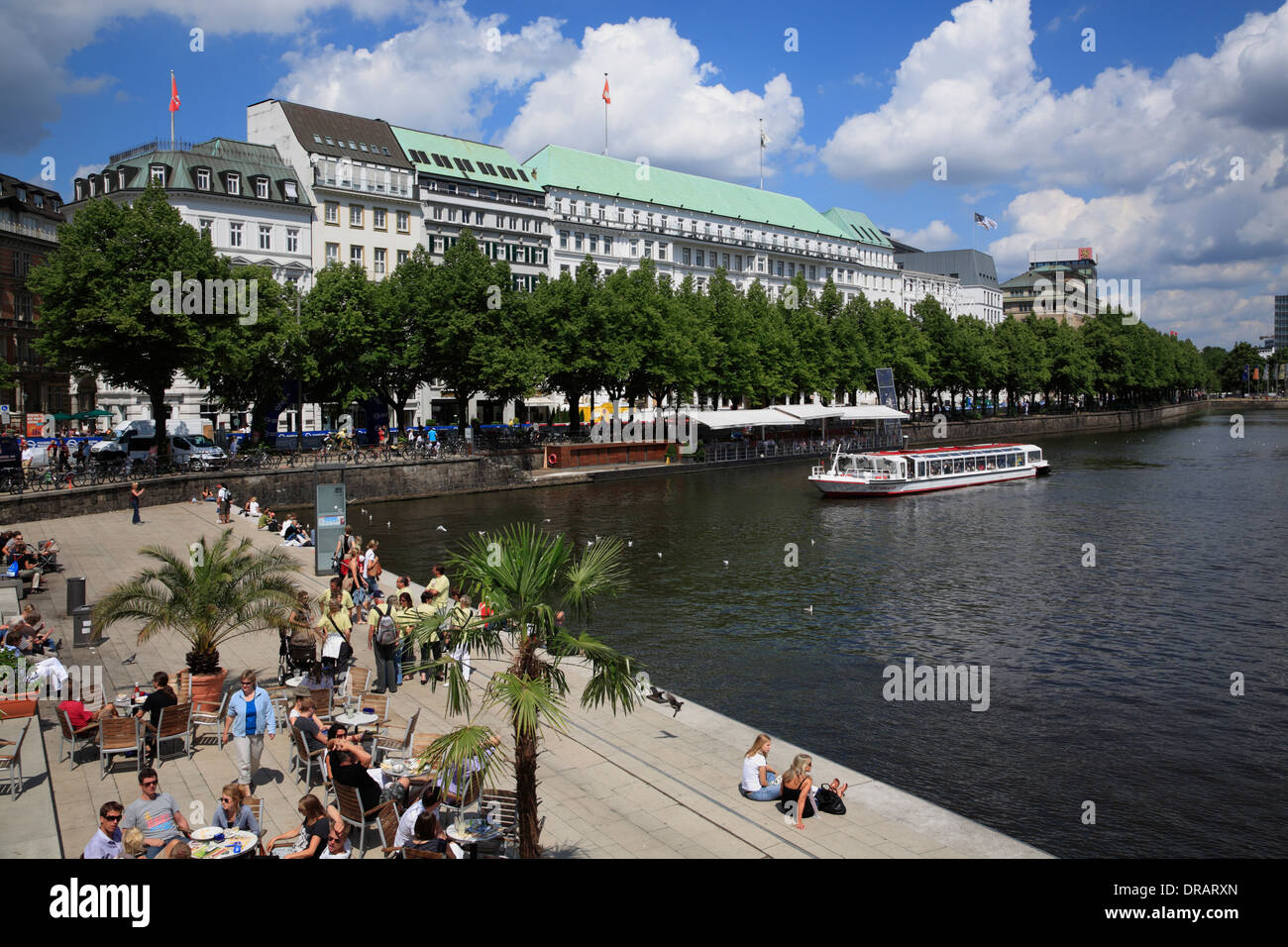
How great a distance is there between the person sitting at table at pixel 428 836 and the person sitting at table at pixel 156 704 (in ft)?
19.3

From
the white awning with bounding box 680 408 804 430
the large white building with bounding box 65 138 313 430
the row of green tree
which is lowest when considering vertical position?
the white awning with bounding box 680 408 804 430

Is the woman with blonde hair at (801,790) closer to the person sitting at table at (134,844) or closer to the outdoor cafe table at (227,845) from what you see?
the outdoor cafe table at (227,845)

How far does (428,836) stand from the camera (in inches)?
409

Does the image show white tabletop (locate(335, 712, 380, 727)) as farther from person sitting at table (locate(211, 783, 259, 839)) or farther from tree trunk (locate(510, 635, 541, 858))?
tree trunk (locate(510, 635, 541, 858))

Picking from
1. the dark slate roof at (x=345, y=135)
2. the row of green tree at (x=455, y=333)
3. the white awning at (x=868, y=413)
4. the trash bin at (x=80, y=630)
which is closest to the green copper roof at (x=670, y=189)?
the dark slate roof at (x=345, y=135)

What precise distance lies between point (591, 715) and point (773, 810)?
4.93 meters

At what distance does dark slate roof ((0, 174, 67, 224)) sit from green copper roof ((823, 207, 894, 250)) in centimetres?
10899

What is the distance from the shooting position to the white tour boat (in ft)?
202

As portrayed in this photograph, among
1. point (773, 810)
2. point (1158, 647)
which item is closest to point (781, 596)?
point (1158, 647)

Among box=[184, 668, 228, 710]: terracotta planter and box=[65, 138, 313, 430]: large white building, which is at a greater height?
box=[65, 138, 313, 430]: large white building

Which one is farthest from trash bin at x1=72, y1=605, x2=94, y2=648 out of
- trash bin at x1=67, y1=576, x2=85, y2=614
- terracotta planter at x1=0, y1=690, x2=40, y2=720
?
terracotta planter at x1=0, y1=690, x2=40, y2=720

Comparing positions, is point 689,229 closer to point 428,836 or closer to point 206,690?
point 206,690
